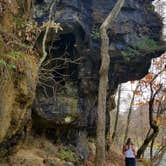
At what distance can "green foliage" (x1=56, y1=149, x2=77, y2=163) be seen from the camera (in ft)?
41.6

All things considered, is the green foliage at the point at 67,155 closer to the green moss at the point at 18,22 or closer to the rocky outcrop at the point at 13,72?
the rocky outcrop at the point at 13,72

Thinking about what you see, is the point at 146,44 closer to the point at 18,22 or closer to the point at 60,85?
the point at 60,85

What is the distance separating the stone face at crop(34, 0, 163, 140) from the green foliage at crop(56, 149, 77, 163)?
1.65 m

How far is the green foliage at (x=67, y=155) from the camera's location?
12.7 meters

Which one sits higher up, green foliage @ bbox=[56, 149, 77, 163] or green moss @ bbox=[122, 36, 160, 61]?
green moss @ bbox=[122, 36, 160, 61]

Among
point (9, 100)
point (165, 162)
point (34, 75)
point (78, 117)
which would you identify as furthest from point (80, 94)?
point (165, 162)

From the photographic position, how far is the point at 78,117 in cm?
1411

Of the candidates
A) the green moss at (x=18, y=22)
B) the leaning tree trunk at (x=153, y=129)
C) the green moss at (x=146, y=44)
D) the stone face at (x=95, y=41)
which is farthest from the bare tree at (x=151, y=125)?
the green moss at (x=18, y=22)

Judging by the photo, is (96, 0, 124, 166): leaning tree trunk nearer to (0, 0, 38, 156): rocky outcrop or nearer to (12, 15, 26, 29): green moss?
(0, 0, 38, 156): rocky outcrop

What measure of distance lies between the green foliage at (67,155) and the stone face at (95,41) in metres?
1.65

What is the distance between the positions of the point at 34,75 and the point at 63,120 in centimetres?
532

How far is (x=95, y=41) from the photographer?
14922 millimetres

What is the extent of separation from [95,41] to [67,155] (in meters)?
5.06

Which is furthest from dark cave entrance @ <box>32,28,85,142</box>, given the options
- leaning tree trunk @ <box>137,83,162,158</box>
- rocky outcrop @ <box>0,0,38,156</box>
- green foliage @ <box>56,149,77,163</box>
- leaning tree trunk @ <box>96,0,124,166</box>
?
leaning tree trunk @ <box>137,83,162,158</box>
